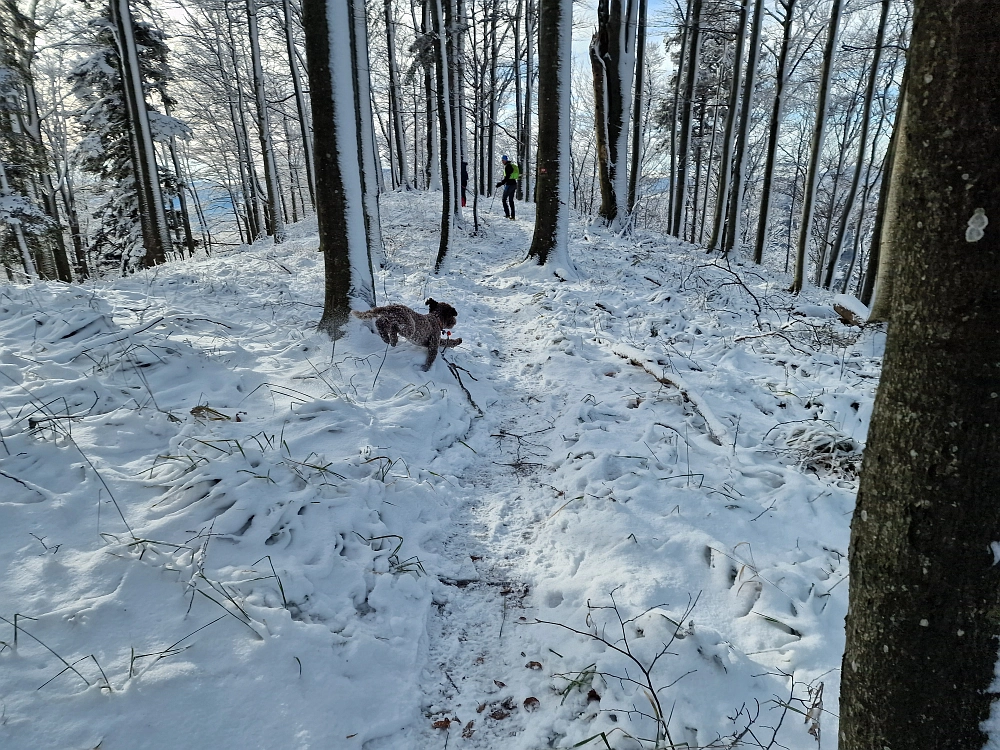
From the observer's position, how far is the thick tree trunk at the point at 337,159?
4.78m

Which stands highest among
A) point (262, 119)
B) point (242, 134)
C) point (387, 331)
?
point (242, 134)

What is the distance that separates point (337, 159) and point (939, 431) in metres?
5.24

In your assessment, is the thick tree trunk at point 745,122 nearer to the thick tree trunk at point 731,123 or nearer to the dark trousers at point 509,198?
the thick tree trunk at point 731,123

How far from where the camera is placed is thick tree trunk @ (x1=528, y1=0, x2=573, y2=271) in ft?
27.1

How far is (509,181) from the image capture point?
14766 millimetres

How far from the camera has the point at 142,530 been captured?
7.83 feet

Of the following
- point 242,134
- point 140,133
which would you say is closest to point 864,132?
point 140,133

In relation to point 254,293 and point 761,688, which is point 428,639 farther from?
point 254,293

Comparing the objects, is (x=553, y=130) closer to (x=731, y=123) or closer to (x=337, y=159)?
(x=337, y=159)

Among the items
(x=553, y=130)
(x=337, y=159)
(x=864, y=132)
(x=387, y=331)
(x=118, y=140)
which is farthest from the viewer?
(x=864, y=132)

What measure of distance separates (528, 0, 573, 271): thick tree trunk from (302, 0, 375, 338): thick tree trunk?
4380 millimetres

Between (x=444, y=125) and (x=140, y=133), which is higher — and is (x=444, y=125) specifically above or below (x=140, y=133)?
below

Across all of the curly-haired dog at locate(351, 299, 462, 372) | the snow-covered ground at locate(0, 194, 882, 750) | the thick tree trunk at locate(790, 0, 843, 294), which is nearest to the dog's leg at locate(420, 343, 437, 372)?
the curly-haired dog at locate(351, 299, 462, 372)

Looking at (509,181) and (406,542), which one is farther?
(509,181)
